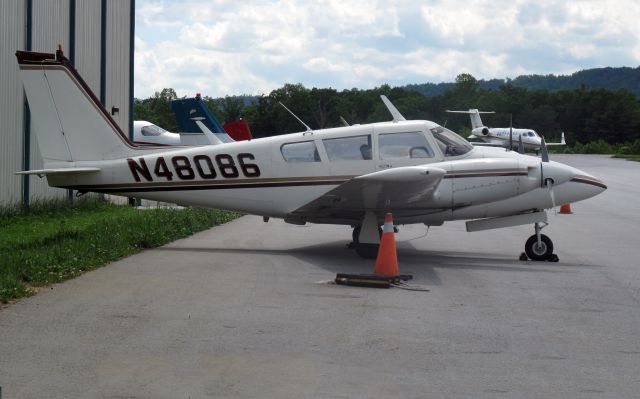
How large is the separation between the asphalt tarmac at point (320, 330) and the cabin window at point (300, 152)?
1.53 m

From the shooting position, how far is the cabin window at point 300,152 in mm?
13359

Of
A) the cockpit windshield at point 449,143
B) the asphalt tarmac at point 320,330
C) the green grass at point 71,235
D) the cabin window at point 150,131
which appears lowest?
the asphalt tarmac at point 320,330

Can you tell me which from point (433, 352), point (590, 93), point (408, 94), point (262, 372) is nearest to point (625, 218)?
point (433, 352)

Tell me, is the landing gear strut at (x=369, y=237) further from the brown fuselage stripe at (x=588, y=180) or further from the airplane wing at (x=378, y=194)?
the brown fuselage stripe at (x=588, y=180)

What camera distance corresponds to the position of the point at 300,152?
44.0 ft

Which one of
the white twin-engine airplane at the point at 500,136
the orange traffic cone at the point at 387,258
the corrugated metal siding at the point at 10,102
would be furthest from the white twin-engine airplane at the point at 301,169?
the white twin-engine airplane at the point at 500,136

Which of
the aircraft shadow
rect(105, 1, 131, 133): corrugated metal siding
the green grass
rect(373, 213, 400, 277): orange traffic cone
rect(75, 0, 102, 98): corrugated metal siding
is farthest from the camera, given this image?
rect(105, 1, 131, 133): corrugated metal siding

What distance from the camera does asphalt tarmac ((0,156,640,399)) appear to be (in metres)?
6.17

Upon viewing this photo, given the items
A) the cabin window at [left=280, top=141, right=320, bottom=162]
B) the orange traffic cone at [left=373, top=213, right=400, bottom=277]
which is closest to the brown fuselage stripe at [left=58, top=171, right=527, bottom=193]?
the cabin window at [left=280, top=141, right=320, bottom=162]

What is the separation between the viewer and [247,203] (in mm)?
13594

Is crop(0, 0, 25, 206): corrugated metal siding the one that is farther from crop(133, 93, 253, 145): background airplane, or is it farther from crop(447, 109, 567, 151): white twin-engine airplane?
crop(447, 109, 567, 151): white twin-engine airplane

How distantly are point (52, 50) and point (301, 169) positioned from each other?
8.86 metres

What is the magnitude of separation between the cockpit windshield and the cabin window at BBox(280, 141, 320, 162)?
1899 millimetres

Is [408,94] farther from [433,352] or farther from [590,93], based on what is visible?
[433,352]
